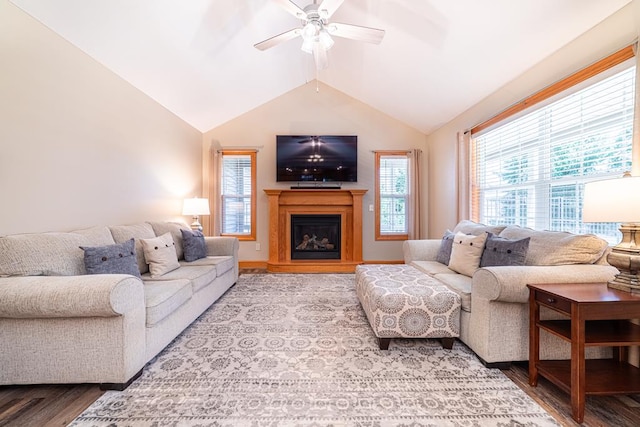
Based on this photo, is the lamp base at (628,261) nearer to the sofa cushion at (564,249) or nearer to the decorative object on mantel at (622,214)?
the decorative object on mantel at (622,214)

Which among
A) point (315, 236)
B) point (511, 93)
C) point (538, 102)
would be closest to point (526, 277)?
point (538, 102)

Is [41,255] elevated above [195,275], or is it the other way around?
[41,255]

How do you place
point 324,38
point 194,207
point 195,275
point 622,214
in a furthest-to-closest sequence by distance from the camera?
1. point 194,207
2. point 195,275
3. point 324,38
4. point 622,214

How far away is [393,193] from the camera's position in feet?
16.6

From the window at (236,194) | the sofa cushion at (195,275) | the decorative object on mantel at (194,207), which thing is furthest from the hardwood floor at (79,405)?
the window at (236,194)

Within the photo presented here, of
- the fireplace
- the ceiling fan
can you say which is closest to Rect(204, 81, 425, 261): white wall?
the fireplace

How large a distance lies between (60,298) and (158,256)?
115 centimetres

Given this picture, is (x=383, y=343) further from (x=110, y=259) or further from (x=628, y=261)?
(x=110, y=259)

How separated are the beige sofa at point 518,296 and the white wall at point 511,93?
1.46 meters

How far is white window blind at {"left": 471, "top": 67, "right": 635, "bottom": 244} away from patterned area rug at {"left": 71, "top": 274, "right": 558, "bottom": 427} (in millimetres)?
1588

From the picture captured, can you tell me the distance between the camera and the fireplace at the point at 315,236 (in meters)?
4.90

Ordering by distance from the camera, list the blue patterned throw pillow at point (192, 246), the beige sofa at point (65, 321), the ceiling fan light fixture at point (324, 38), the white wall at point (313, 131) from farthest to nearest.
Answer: the white wall at point (313, 131) → the blue patterned throw pillow at point (192, 246) → the ceiling fan light fixture at point (324, 38) → the beige sofa at point (65, 321)

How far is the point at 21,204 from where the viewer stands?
201cm

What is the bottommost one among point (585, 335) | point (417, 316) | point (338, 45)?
point (417, 316)
